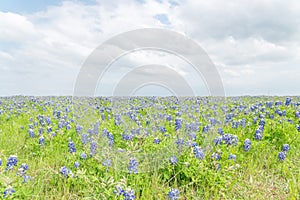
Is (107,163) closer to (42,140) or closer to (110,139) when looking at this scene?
(110,139)

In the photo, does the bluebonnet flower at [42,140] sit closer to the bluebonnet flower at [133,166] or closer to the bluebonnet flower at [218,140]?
the bluebonnet flower at [133,166]

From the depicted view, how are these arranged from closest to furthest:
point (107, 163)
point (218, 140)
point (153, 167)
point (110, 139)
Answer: point (107, 163) → point (153, 167) → point (218, 140) → point (110, 139)

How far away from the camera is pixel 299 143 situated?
4703 mm

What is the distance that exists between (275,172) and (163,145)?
1.62 m

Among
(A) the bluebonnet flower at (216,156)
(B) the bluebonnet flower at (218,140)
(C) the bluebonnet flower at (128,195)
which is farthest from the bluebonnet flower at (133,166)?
(B) the bluebonnet flower at (218,140)

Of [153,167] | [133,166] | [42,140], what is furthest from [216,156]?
[42,140]

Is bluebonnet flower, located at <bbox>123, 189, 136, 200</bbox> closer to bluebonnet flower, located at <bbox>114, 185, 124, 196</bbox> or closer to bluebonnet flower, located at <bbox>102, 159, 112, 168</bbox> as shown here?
bluebonnet flower, located at <bbox>114, 185, 124, 196</bbox>

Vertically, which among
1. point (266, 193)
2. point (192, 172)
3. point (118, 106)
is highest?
point (118, 106)

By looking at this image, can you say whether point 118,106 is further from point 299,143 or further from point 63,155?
point 299,143

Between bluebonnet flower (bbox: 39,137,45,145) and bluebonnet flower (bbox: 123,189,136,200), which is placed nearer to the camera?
bluebonnet flower (bbox: 123,189,136,200)

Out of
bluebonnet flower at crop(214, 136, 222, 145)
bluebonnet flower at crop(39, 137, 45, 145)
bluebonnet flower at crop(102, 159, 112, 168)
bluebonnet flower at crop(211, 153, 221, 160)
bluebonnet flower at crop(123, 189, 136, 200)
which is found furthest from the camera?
bluebonnet flower at crop(39, 137, 45, 145)

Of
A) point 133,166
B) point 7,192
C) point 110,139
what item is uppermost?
point 110,139

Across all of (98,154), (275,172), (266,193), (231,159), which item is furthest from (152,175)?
(275,172)

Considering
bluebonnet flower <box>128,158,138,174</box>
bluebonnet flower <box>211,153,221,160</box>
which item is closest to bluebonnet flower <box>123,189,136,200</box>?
bluebonnet flower <box>128,158,138,174</box>
